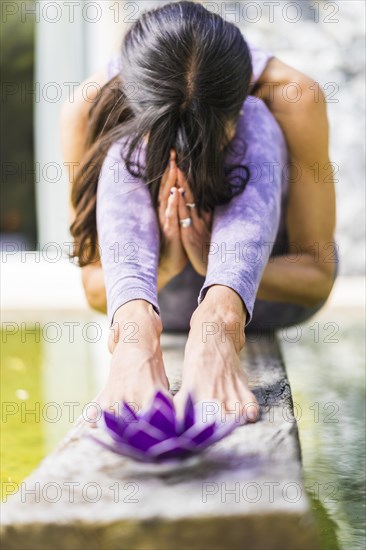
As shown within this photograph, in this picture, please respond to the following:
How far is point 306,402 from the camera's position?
2156 mm

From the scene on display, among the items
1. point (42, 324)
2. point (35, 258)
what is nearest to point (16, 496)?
point (42, 324)

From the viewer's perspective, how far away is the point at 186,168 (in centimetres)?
155

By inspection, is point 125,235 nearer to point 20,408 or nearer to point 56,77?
point 20,408

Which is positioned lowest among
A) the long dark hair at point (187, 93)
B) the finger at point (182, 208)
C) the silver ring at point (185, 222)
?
the silver ring at point (185, 222)

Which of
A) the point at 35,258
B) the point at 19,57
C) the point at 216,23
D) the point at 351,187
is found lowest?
the point at 35,258

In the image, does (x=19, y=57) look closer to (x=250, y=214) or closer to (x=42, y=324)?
(x=42, y=324)

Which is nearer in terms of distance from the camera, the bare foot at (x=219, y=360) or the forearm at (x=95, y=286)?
the bare foot at (x=219, y=360)

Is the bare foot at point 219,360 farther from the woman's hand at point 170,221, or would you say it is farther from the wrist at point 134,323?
the woman's hand at point 170,221

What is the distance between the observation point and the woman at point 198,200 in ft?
4.24

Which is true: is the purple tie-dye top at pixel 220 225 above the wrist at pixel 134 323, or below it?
above

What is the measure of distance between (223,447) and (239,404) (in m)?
0.14

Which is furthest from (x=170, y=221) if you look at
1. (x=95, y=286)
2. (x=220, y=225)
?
(x=95, y=286)

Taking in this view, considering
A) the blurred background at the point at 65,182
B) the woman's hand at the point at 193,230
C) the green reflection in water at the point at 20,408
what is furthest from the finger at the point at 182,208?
the blurred background at the point at 65,182

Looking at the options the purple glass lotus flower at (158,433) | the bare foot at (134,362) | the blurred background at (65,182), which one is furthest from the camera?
the blurred background at (65,182)
